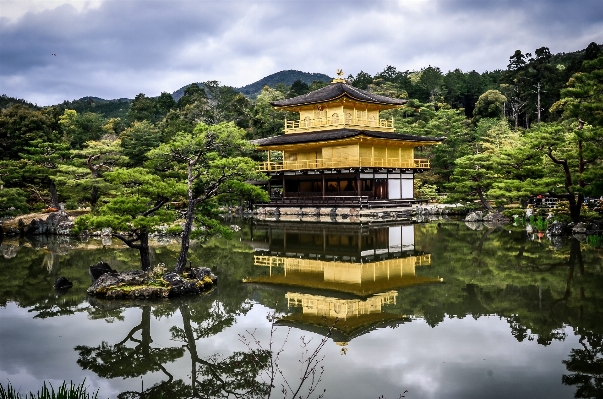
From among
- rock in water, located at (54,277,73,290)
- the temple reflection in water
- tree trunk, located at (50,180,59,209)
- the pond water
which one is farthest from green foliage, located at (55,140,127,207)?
rock in water, located at (54,277,73,290)

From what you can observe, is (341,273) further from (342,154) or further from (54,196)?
(54,196)

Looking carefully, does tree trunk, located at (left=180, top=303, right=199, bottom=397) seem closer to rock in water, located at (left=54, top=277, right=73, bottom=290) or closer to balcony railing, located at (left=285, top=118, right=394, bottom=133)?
rock in water, located at (left=54, top=277, right=73, bottom=290)

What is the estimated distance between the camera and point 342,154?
114 feet

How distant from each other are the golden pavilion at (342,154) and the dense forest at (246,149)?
10.6ft

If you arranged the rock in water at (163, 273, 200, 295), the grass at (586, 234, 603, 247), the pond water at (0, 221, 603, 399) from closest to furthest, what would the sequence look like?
the pond water at (0, 221, 603, 399)
the rock in water at (163, 273, 200, 295)
the grass at (586, 234, 603, 247)

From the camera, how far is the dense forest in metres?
13.5

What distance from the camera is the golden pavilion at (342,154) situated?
33375 millimetres

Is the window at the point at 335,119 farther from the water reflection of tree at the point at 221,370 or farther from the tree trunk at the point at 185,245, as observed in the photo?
the water reflection of tree at the point at 221,370

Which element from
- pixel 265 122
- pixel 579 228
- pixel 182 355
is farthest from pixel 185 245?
pixel 265 122

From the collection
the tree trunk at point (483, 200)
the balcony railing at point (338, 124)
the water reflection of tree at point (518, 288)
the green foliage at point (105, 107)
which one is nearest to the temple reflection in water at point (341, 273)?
the water reflection of tree at point (518, 288)

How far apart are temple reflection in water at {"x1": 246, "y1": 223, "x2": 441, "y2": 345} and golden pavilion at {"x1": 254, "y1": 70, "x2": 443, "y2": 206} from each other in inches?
357

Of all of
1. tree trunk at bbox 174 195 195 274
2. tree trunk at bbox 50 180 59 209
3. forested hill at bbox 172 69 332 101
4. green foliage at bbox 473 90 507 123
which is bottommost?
tree trunk at bbox 174 195 195 274

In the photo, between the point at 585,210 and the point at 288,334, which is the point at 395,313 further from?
the point at 585,210

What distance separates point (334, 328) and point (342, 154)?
2647cm
